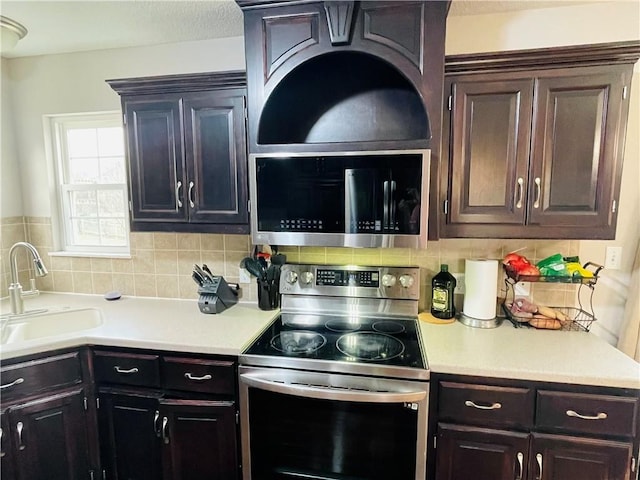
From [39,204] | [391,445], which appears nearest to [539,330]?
[391,445]

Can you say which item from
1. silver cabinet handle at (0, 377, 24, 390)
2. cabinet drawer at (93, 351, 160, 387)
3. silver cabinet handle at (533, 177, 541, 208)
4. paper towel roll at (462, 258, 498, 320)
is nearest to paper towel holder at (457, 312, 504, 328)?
paper towel roll at (462, 258, 498, 320)

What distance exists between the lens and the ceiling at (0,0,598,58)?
70.6 inches

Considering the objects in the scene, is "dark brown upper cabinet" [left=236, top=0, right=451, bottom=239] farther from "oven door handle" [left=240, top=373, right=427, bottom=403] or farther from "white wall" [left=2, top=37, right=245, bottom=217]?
"oven door handle" [left=240, top=373, right=427, bottom=403]

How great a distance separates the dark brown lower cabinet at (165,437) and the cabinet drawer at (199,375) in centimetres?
6

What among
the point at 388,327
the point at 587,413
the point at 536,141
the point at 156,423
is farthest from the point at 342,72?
the point at 156,423

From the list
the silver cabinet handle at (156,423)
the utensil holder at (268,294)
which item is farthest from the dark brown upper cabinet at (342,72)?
the silver cabinet handle at (156,423)

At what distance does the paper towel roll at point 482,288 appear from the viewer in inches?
72.7

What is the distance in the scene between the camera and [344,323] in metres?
2.00

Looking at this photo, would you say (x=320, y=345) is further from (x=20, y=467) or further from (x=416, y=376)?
(x=20, y=467)

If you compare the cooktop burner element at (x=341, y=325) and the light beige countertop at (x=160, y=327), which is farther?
the cooktop burner element at (x=341, y=325)

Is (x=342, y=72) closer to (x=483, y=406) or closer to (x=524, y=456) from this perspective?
(x=483, y=406)

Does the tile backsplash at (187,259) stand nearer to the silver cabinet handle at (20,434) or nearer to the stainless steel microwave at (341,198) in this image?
the stainless steel microwave at (341,198)

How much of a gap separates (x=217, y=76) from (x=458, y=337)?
5.69ft

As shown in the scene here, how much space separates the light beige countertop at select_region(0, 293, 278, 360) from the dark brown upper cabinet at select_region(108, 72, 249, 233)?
0.49 metres
